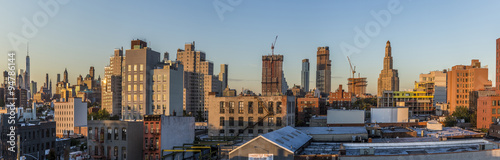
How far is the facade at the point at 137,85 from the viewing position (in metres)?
106

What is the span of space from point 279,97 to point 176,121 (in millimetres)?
23261

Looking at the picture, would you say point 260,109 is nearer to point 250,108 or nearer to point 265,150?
point 250,108

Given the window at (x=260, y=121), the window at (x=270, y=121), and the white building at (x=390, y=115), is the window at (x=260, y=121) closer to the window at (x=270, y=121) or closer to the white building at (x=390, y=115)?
the window at (x=270, y=121)

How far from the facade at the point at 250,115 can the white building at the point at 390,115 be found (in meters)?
44.5

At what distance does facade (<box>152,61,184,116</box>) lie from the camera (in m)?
111

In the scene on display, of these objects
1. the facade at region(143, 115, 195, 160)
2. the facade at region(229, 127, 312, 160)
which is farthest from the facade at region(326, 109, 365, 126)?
the facade at region(229, 127, 312, 160)

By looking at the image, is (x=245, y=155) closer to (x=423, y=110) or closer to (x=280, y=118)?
(x=280, y=118)

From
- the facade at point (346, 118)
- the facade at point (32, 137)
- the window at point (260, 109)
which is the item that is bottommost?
the facade at point (32, 137)

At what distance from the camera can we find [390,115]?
375 ft

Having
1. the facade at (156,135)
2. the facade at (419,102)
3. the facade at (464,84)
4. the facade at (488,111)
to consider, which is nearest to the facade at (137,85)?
the facade at (156,135)

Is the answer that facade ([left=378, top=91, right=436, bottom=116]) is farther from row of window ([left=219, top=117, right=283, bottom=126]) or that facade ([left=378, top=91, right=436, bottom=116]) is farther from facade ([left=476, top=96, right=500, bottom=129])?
row of window ([left=219, top=117, right=283, bottom=126])

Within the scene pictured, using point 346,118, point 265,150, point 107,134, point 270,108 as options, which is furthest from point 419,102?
point 107,134

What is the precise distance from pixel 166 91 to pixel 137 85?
9787 millimetres

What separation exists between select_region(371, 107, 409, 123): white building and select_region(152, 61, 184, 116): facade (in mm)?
58432
